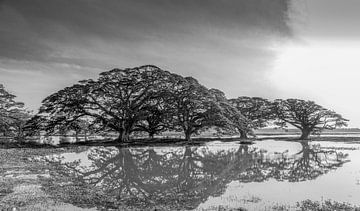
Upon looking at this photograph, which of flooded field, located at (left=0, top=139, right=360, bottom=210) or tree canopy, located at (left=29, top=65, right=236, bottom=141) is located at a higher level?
tree canopy, located at (left=29, top=65, right=236, bottom=141)

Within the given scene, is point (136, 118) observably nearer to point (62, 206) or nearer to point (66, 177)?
point (66, 177)

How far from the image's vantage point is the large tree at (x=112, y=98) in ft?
193

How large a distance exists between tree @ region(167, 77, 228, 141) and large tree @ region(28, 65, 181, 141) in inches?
109

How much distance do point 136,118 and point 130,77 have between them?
7.77 meters

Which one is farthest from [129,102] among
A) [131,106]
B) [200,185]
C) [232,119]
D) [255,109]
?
[200,185]

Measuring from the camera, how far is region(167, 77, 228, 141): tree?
58.8 metres

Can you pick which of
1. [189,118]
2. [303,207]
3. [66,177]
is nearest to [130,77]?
[189,118]

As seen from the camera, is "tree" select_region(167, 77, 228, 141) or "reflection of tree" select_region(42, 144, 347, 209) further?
"tree" select_region(167, 77, 228, 141)

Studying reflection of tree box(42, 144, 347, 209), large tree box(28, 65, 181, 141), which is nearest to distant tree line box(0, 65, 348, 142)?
large tree box(28, 65, 181, 141)

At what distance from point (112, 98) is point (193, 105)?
15.5 meters

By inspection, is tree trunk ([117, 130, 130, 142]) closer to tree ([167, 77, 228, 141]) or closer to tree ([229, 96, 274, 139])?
tree ([167, 77, 228, 141])

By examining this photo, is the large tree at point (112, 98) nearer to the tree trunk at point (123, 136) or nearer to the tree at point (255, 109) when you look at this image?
the tree trunk at point (123, 136)

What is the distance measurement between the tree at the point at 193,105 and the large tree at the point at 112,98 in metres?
2.77

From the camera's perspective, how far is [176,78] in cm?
5959
